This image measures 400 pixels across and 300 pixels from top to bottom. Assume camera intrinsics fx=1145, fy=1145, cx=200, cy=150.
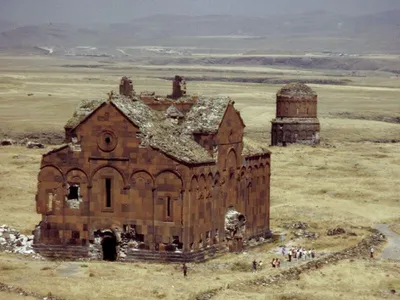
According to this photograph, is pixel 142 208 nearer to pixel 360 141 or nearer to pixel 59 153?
pixel 59 153

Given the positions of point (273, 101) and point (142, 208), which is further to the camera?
point (273, 101)

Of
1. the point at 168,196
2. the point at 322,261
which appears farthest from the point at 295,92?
the point at 168,196

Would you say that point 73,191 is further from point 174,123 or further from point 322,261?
point 322,261

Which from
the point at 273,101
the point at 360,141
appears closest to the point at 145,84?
the point at 273,101

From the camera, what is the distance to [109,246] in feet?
127

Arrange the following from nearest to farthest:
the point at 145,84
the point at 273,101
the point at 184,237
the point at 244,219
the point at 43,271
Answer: the point at 43,271 < the point at 184,237 < the point at 244,219 < the point at 273,101 < the point at 145,84

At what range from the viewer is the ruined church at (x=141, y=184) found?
1476 inches

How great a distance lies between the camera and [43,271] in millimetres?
35031

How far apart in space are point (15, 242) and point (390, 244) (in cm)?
1386

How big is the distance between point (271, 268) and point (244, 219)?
5315mm

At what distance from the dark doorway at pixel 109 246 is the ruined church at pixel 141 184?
A: 34mm

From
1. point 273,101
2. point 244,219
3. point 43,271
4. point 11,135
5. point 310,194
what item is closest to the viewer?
point 43,271

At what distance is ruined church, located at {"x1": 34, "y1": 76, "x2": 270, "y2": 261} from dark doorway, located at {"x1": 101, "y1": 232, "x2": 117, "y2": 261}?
0.03 metres

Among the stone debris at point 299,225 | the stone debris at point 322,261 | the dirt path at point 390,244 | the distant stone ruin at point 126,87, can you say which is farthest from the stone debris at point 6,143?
the stone debris at point 322,261
